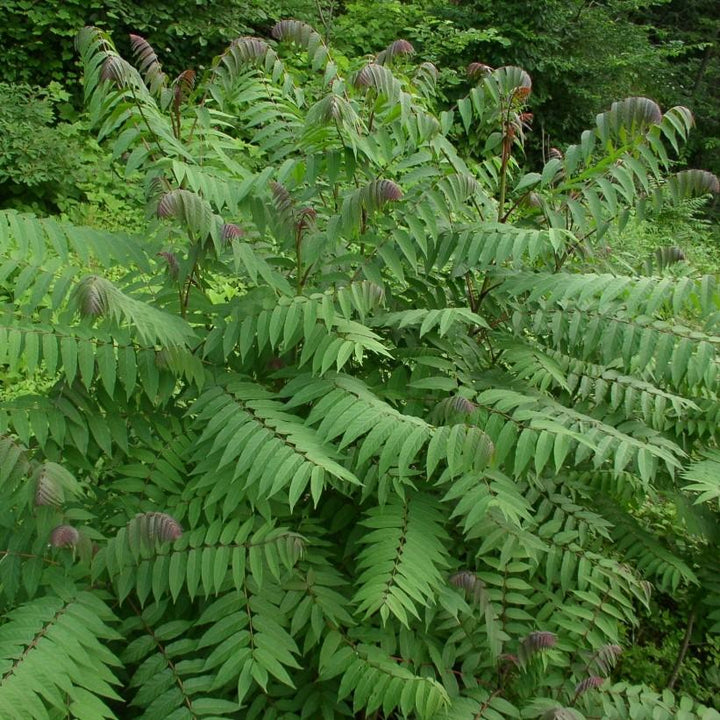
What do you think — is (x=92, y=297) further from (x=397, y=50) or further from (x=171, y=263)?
(x=397, y=50)

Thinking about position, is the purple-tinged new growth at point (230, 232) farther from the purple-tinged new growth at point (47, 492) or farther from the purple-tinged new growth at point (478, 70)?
the purple-tinged new growth at point (478, 70)

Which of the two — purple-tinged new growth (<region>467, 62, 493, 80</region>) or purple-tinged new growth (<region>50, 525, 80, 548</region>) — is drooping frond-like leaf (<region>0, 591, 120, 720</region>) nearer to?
purple-tinged new growth (<region>50, 525, 80, 548</region>)

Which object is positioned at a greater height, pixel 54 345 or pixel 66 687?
pixel 54 345

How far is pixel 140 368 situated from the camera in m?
2.39

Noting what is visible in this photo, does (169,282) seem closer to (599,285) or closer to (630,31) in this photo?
(599,285)

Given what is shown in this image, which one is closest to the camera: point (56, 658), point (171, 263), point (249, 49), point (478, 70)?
point (56, 658)

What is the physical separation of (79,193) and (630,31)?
821 cm

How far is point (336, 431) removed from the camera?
83.3 inches

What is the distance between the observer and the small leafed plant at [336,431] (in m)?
2.10

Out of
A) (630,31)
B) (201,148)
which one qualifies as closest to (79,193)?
(201,148)

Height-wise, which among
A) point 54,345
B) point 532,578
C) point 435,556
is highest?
point 54,345

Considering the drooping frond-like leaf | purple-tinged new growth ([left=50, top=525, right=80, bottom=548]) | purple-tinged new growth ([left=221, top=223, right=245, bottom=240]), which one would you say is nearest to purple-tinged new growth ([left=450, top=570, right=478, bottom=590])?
the drooping frond-like leaf

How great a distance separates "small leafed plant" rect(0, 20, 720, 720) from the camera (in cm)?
210

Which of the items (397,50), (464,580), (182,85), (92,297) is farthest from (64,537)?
(397,50)
